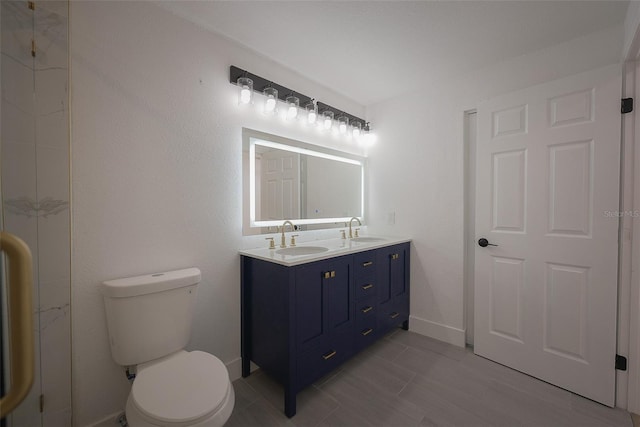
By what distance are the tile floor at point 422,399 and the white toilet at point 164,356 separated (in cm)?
51

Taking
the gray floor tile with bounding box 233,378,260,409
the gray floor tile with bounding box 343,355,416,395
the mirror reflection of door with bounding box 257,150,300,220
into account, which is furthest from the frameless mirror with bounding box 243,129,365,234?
the gray floor tile with bounding box 343,355,416,395

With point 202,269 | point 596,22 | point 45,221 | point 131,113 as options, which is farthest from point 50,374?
point 596,22

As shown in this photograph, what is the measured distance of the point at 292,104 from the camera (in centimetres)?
203

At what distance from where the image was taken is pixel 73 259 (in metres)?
1.23

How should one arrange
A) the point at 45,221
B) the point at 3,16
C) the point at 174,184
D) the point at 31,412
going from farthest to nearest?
the point at 174,184 < the point at 45,221 < the point at 31,412 < the point at 3,16

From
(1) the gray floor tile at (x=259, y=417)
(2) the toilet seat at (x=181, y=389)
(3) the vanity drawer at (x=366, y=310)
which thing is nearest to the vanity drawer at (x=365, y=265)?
(3) the vanity drawer at (x=366, y=310)

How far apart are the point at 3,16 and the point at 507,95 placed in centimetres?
266

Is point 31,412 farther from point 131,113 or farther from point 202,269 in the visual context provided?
point 131,113

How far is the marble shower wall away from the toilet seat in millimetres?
332

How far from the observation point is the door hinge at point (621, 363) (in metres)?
1.52

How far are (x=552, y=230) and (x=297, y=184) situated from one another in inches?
73.2

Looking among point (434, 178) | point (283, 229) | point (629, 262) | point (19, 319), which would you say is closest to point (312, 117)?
point (283, 229)

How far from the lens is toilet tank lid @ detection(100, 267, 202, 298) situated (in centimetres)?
122

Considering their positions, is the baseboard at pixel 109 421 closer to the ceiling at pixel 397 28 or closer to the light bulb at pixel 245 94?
the light bulb at pixel 245 94
